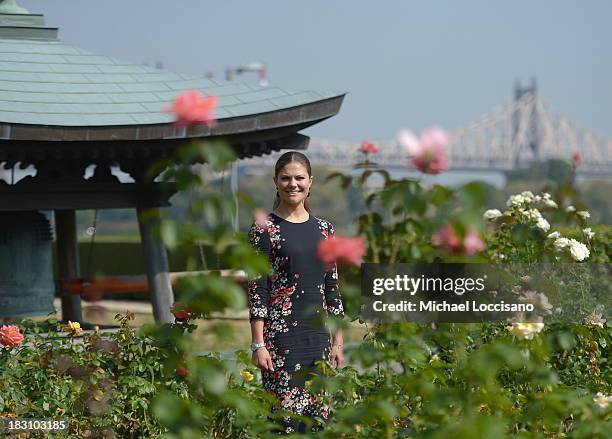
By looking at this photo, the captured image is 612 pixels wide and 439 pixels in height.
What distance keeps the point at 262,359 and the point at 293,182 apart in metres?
0.65

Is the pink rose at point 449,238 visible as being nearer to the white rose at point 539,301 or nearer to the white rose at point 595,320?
the white rose at point 539,301

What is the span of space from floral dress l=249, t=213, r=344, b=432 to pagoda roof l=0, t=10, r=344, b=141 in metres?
3.32

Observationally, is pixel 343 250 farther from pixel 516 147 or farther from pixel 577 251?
pixel 516 147

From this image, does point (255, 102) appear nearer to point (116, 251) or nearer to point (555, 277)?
point (555, 277)

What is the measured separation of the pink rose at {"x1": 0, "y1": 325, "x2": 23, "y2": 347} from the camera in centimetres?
483

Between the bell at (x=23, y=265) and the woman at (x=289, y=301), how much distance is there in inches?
203

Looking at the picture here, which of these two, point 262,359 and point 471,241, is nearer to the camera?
point 471,241

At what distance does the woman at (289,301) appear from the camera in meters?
4.21

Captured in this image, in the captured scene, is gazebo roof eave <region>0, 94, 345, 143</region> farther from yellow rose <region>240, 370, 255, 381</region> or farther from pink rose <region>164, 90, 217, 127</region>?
pink rose <region>164, 90, 217, 127</region>

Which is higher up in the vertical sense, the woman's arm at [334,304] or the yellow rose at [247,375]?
the woman's arm at [334,304]

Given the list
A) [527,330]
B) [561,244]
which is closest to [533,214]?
[561,244]

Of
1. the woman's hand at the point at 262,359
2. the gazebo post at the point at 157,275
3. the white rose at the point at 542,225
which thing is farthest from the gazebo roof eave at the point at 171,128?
the woman's hand at the point at 262,359

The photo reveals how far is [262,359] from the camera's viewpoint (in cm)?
420

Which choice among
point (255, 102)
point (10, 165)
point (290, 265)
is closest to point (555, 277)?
point (290, 265)
